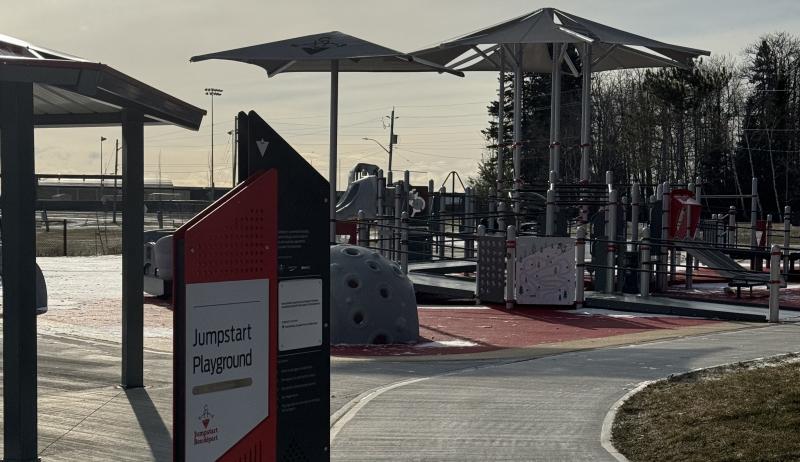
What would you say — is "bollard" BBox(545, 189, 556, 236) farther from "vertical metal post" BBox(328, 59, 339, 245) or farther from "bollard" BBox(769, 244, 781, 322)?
"bollard" BBox(769, 244, 781, 322)

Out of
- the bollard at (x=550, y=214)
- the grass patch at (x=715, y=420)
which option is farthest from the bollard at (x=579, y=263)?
the grass patch at (x=715, y=420)

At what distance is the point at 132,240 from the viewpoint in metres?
10.0

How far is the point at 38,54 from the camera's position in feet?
22.7

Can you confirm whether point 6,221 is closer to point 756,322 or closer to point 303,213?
point 303,213

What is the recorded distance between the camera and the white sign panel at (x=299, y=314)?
5703 millimetres

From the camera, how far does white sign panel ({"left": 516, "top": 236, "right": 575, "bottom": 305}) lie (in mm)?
19281

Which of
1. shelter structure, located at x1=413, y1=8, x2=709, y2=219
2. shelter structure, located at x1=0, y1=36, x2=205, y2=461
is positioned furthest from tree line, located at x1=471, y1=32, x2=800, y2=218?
shelter structure, located at x1=0, y1=36, x2=205, y2=461

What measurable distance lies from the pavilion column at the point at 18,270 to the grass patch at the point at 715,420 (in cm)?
383

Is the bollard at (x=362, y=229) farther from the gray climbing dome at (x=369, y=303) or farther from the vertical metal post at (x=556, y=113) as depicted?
the gray climbing dome at (x=369, y=303)

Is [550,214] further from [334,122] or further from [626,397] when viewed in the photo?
[626,397]

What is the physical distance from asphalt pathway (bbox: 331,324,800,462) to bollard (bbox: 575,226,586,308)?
5.49 metres

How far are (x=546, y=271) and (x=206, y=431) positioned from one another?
47.6 feet

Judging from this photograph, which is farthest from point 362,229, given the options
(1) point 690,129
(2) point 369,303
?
(1) point 690,129

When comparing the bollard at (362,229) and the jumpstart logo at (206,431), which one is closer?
the jumpstart logo at (206,431)
